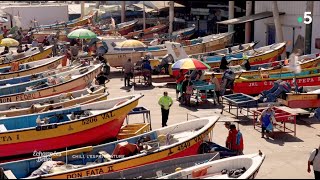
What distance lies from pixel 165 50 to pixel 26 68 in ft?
27.3

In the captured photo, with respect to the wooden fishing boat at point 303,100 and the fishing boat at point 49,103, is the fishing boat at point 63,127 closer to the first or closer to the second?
the fishing boat at point 49,103

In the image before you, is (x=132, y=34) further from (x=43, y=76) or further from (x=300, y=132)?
(x=300, y=132)

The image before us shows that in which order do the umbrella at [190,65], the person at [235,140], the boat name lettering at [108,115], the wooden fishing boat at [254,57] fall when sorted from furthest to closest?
1. the wooden fishing boat at [254,57]
2. the umbrella at [190,65]
3. the boat name lettering at [108,115]
4. the person at [235,140]

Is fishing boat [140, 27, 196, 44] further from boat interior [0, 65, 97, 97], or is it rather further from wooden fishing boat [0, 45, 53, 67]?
boat interior [0, 65, 97, 97]

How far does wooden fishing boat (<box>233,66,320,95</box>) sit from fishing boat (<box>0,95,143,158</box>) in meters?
6.46

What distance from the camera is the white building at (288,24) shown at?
29658mm

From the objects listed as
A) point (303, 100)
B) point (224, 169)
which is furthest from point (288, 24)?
point (224, 169)

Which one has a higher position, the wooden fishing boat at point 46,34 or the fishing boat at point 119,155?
the wooden fishing boat at point 46,34

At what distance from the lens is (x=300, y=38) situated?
3116 centimetres

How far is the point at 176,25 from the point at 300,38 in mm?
17617

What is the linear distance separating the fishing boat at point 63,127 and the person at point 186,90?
4.46 meters

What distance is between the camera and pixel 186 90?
20984mm

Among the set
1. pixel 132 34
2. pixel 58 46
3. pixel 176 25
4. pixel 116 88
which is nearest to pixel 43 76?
pixel 116 88

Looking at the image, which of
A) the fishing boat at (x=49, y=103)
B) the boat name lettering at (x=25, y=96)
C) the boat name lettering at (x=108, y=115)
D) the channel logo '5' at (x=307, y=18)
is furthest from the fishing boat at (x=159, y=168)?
the channel logo '5' at (x=307, y=18)
